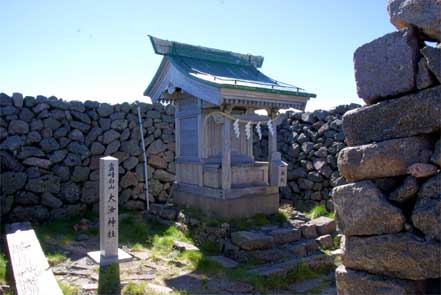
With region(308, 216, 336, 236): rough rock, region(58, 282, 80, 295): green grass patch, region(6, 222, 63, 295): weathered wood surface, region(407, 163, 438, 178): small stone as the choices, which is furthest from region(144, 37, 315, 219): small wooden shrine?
region(407, 163, 438, 178): small stone

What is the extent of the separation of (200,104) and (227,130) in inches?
35.1

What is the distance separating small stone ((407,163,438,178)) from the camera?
2.07m

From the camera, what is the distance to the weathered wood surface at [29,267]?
4.22m

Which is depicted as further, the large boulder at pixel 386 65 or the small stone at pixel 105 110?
the small stone at pixel 105 110

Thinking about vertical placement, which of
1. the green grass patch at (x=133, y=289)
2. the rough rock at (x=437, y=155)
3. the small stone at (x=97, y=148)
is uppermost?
the small stone at (x=97, y=148)

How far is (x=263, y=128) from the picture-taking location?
38.9ft

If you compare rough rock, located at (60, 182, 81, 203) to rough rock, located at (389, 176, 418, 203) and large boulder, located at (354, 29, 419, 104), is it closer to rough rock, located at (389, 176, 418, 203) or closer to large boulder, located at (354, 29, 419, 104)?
large boulder, located at (354, 29, 419, 104)

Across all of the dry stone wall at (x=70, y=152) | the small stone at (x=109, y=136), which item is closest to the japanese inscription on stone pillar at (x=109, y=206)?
the dry stone wall at (x=70, y=152)

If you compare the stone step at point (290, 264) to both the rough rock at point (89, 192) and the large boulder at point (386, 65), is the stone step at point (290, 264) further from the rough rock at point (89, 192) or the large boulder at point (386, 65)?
the rough rock at point (89, 192)

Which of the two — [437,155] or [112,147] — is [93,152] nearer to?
[112,147]

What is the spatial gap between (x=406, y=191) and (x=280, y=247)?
465cm

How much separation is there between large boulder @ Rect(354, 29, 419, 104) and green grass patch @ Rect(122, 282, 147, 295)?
12.9 feet

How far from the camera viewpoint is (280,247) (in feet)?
21.5

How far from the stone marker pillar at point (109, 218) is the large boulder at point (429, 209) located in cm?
388
